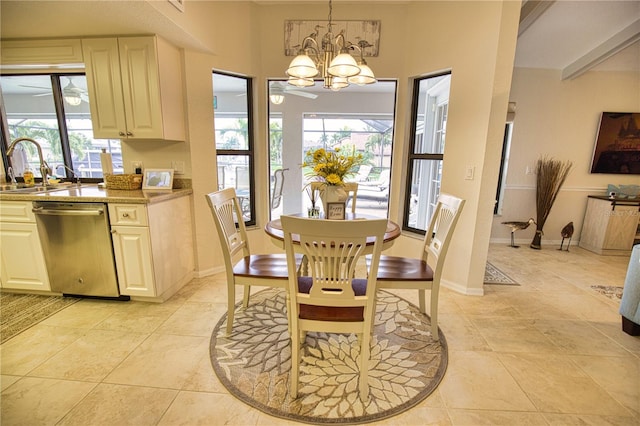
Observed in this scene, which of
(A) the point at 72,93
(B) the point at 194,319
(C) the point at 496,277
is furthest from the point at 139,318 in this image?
(C) the point at 496,277

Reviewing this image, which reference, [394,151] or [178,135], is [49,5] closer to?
[178,135]

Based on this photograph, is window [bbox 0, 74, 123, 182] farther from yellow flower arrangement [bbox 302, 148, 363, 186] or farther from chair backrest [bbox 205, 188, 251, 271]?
yellow flower arrangement [bbox 302, 148, 363, 186]

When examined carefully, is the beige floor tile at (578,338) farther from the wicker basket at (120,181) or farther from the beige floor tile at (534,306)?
the wicker basket at (120,181)

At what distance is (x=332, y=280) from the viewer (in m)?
1.41

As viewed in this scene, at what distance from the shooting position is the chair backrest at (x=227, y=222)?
1863 millimetres

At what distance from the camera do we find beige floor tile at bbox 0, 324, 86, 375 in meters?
1.73

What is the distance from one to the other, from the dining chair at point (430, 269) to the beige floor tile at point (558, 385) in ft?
1.75

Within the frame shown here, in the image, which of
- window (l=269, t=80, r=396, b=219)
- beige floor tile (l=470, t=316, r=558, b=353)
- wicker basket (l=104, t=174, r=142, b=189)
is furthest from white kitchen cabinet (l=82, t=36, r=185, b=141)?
beige floor tile (l=470, t=316, r=558, b=353)

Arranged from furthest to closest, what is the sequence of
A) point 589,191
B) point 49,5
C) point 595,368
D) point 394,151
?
point 589,191 → point 394,151 → point 49,5 → point 595,368

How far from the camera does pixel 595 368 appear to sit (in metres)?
1.78

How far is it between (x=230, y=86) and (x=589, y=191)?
212 inches

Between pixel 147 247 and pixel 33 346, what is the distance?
91cm

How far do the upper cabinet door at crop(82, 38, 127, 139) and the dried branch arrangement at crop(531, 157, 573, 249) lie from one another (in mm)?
5343

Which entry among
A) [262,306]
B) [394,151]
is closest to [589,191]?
[394,151]
